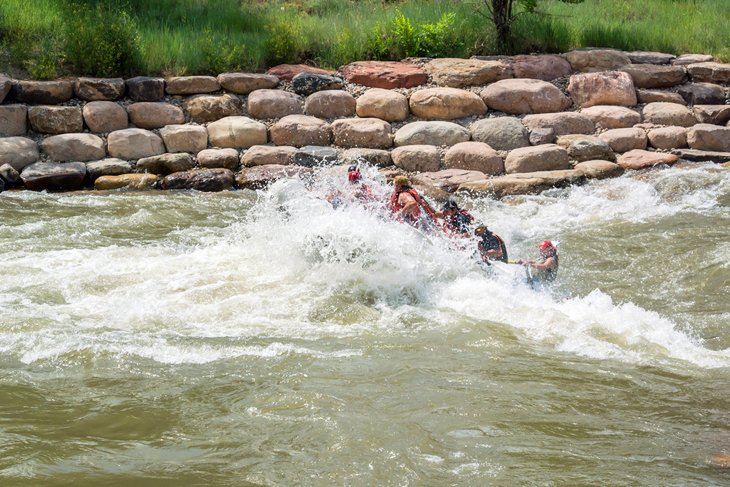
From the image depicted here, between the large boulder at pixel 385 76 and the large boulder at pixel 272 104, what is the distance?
0.95 m

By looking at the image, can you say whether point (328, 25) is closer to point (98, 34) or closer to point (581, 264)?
point (98, 34)

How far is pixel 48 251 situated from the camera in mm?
7883

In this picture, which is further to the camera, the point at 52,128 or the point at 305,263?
the point at 52,128

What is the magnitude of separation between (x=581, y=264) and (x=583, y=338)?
228cm

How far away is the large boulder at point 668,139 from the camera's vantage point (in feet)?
36.9

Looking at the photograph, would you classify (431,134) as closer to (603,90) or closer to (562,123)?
(562,123)

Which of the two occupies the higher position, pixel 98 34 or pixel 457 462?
pixel 98 34

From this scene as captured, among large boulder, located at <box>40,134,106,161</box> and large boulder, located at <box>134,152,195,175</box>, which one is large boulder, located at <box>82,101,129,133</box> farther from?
large boulder, located at <box>134,152,195,175</box>

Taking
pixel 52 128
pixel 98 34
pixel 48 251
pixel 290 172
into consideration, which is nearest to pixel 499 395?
pixel 48 251

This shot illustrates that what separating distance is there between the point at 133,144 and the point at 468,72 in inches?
174

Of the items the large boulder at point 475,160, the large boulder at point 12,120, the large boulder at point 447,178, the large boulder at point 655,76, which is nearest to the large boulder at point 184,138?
the large boulder at point 12,120

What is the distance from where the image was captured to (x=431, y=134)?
1123 centimetres

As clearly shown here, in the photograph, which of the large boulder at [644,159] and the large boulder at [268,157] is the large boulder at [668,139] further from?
the large boulder at [268,157]

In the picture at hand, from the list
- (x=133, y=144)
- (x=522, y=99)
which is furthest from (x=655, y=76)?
(x=133, y=144)
